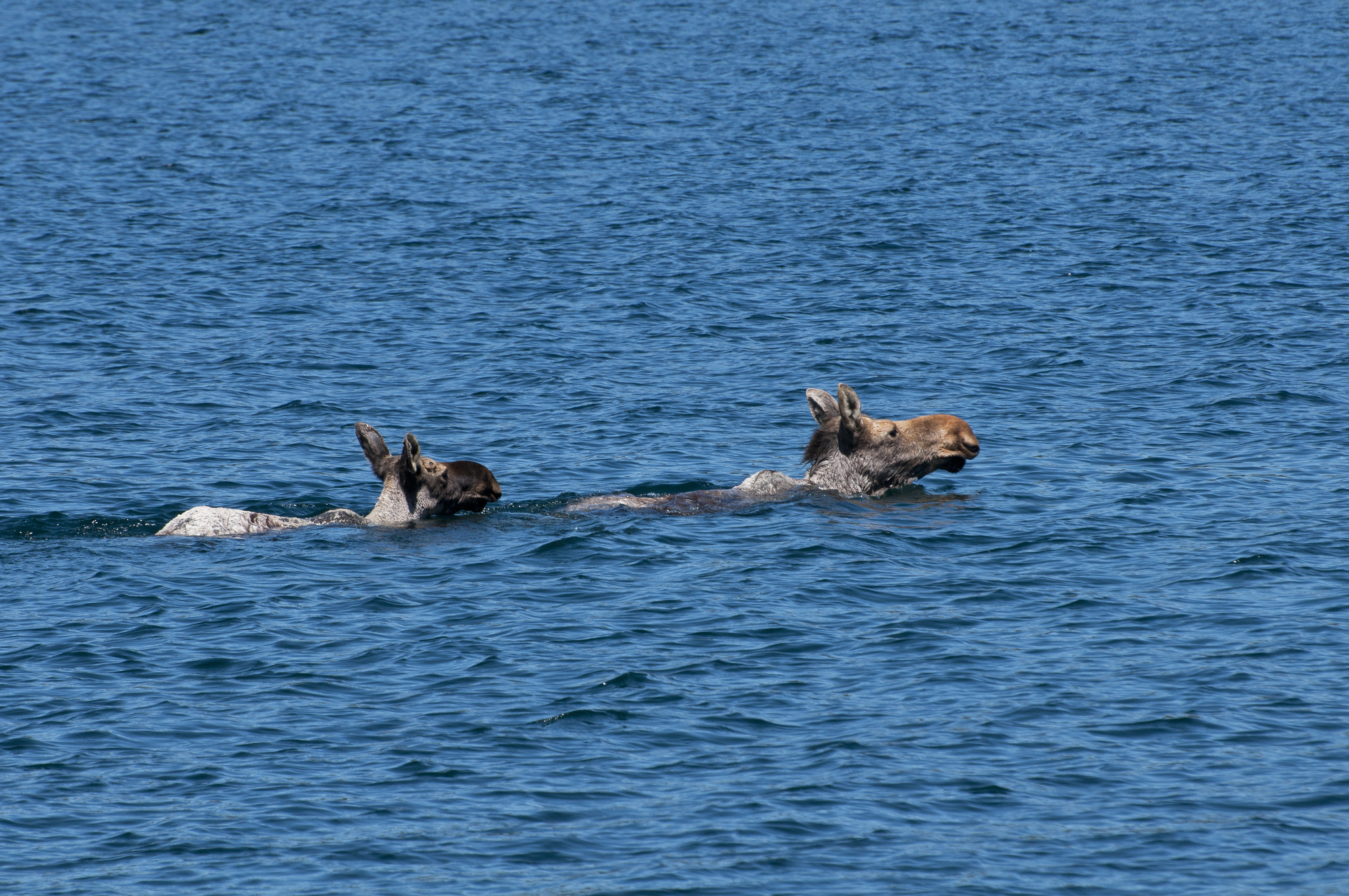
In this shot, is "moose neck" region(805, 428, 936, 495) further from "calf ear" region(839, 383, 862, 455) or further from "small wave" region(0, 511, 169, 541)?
"small wave" region(0, 511, 169, 541)

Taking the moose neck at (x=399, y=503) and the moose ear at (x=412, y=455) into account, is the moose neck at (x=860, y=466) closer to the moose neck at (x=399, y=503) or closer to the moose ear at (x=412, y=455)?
the moose neck at (x=399, y=503)

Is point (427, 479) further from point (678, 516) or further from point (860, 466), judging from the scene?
point (860, 466)

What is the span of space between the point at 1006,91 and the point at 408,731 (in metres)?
44.3

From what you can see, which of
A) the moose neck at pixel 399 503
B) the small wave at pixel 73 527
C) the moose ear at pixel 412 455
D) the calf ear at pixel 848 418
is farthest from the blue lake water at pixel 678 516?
the moose ear at pixel 412 455

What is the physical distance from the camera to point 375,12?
71.6 metres

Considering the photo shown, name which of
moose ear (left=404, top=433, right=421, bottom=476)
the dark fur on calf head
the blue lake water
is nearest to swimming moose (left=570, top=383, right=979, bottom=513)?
the blue lake water

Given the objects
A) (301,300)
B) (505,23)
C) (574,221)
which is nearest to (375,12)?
(505,23)

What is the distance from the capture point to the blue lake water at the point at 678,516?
428 inches

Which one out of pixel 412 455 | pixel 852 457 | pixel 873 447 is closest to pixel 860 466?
pixel 852 457

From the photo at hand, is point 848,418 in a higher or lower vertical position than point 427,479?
higher

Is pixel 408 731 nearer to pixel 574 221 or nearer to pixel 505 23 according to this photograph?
pixel 574 221

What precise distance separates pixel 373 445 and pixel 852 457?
17.4ft

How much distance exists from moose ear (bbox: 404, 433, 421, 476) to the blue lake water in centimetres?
85

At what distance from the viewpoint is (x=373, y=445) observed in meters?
17.2
